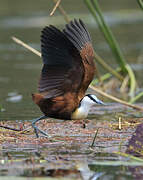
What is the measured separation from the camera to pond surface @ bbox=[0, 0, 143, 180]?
19.0 ft

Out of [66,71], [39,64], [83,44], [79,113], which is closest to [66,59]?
[66,71]

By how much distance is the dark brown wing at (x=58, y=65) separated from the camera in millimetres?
6707

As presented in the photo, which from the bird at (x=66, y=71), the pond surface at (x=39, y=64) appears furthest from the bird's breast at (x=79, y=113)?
the pond surface at (x=39, y=64)

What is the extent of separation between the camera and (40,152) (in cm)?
632

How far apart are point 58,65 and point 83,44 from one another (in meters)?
0.38

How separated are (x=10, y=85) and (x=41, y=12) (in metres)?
9.81

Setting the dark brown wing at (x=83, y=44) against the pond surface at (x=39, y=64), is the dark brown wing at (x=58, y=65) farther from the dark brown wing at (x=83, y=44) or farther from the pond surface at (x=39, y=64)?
the pond surface at (x=39, y=64)

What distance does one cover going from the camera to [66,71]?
6.84 metres

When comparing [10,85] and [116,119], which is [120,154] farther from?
[10,85]

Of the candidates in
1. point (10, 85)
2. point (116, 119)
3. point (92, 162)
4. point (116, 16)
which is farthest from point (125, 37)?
point (92, 162)

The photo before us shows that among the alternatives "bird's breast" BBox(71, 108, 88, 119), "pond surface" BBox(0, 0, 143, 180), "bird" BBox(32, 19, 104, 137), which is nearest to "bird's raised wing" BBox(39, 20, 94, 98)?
"bird" BBox(32, 19, 104, 137)

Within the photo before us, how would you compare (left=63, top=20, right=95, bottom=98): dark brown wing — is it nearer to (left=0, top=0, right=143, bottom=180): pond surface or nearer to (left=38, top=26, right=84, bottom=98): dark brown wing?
(left=38, top=26, right=84, bottom=98): dark brown wing

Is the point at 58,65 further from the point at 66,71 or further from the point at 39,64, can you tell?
the point at 39,64

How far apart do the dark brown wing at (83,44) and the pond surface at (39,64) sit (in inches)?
31.1
